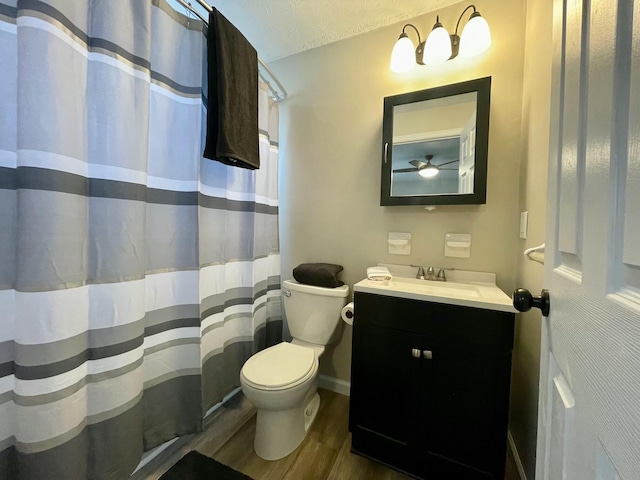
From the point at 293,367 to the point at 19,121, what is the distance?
4.21 feet

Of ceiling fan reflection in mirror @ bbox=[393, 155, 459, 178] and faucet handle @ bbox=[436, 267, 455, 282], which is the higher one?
ceiling fan reflection in mirror @ bbox=[393, 155, 459, 178]

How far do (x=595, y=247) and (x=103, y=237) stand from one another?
1206 millimetres

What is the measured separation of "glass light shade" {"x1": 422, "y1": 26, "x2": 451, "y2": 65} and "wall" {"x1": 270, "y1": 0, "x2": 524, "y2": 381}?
0.26ft

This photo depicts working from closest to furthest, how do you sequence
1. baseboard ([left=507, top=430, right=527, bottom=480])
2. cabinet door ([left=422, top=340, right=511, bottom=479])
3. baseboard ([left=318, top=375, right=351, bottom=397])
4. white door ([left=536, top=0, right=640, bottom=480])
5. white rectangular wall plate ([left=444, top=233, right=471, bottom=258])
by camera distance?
white door ([left=536, top=0, right=640, bottom=480]) < cabinet door ([left=422, top=340, right=511, bottom=479]) < baseboard ([left=507, top=430, right=527, bottom=480]) < white rectangular wall plate ([left=444, top=233, right=471, bottom=258]) < baseboard ([left=318, top=375, right=351, bottom=397])

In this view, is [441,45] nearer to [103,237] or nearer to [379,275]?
[379,275]

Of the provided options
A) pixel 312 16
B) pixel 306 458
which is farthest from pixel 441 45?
pixel 306 458

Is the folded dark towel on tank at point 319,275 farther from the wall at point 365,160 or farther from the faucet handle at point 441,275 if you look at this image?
the faucet handle at point 441,275

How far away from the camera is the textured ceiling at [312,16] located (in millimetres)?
1365

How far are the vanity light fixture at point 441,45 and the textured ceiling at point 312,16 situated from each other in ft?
0.35

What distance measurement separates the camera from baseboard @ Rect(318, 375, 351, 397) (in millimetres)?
1636

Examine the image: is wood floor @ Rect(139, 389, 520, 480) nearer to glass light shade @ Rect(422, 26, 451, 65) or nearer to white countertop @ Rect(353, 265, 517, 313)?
white countertop @ Rect(353, 265, 517, 313)

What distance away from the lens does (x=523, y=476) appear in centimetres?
104

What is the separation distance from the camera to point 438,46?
1.27 m

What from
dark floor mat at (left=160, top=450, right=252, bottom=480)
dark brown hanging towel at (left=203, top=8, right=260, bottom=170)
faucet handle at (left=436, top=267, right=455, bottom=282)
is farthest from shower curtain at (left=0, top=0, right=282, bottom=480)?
faucet handle at (left=436, top=267, right=455, bottom=282)
